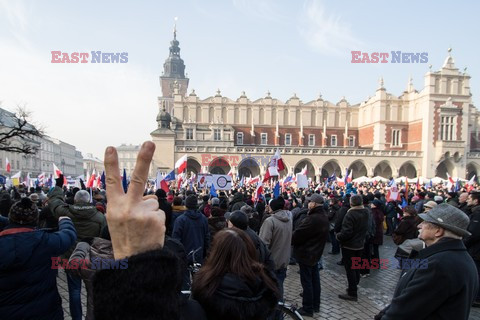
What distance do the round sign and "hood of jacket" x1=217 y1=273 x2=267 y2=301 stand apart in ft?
39.1

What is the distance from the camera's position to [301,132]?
43438mm

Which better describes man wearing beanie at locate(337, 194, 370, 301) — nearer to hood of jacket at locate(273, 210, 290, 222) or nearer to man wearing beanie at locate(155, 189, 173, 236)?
hood of jacket at locate(273, 210, 290, 222)

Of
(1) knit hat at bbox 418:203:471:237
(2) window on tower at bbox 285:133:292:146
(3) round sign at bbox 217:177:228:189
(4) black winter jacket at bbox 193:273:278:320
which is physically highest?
(2) window on tower at bbox 285:133:292:146

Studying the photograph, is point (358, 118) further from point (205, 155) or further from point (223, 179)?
point (223, 179)

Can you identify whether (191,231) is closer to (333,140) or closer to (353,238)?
(353,238)

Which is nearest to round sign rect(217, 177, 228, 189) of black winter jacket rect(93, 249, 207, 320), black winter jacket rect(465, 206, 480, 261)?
black winter jacket rect(465, 206, 480, 261)

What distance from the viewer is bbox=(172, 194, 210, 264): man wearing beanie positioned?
4.71 metres

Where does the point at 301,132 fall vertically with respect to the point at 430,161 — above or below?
above

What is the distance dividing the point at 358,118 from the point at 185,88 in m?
40.8

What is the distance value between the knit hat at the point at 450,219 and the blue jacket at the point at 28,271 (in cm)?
309

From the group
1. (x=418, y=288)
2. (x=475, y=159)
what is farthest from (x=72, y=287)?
(x=475, y=159)

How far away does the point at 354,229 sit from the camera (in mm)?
5426

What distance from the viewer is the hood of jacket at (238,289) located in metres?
1.67

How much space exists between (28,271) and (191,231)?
243cm
